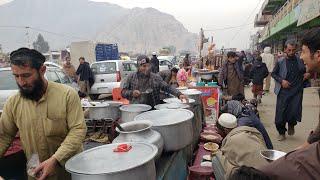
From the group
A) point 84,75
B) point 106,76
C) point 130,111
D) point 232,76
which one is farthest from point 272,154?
point 106,76

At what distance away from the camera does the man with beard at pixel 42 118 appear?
2256mm

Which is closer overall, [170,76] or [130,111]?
[130,111]

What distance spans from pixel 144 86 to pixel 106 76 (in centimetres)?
888

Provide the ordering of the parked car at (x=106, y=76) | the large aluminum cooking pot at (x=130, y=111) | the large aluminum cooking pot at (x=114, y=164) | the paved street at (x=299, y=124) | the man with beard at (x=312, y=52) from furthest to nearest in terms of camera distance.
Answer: the parked car at (x=106, y=76) → the paved street at (x=299, y=124) → the large aluminum cooking pot at (x=130, y=111) → the man with beard at (x=312, y=52) → the large aluminum cooking pot at (x=114, y=164)

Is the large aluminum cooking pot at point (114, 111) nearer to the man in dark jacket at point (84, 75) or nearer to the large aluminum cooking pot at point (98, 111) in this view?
the large aluminum cooking pot at point (98, 111)

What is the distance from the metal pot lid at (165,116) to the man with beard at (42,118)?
0.84 m

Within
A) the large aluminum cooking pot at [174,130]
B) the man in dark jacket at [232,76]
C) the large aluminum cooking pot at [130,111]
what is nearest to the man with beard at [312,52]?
the large aluminum cooking pot at [174,130]

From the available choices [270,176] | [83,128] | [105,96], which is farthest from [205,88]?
[105,96]

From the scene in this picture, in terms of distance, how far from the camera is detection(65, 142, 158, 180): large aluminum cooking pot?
192 cm

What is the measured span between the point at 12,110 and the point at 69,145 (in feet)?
1.78

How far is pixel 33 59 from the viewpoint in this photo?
221 cm

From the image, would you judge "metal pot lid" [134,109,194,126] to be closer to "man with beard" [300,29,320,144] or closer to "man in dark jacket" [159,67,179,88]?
"man with beard" [300,29,320,144]

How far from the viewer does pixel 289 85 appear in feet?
20.8

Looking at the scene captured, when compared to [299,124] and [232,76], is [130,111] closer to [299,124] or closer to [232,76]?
[232,76]
